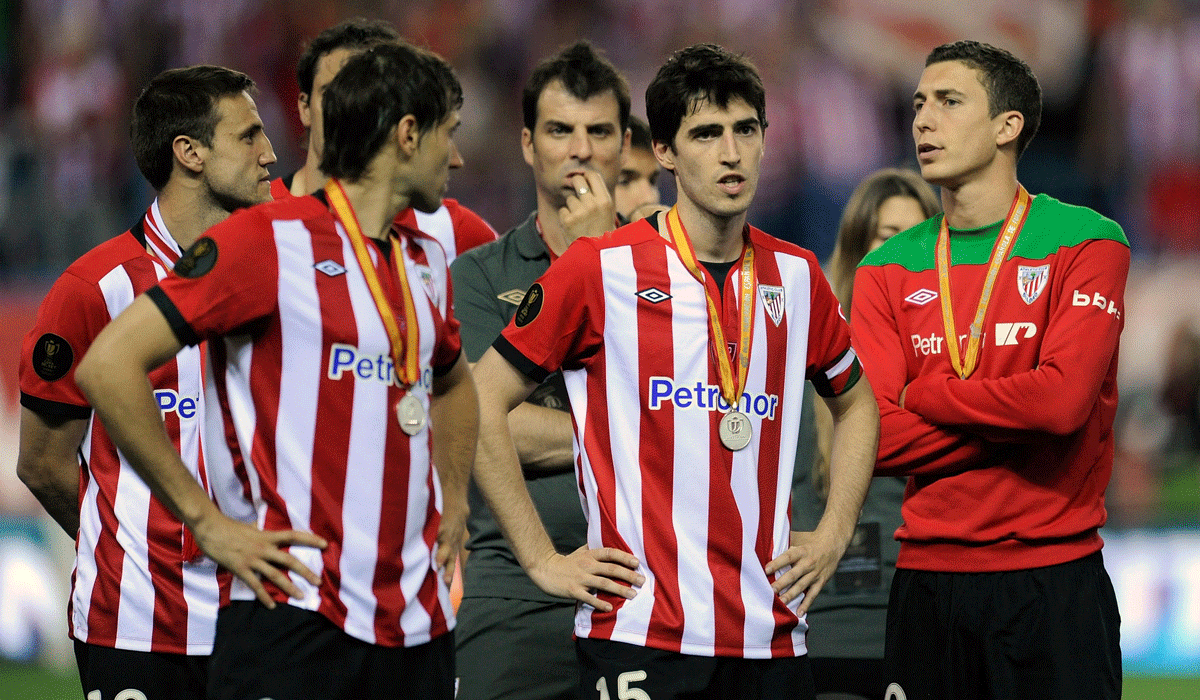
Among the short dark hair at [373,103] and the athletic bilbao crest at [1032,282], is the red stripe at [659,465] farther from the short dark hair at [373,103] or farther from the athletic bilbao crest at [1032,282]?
the athletic bilbao crest at [1032,282]

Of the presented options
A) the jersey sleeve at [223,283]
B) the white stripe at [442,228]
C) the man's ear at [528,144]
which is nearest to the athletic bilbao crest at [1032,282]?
the man's ear at [528,144]

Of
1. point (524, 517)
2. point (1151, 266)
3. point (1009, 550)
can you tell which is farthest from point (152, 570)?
point (1151, 266)

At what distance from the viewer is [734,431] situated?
3469 mm

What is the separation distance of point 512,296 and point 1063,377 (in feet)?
5.94

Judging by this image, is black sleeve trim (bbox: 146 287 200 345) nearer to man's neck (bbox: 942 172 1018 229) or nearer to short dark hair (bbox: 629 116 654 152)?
man's neck (bbox: 942 172 1018 229)

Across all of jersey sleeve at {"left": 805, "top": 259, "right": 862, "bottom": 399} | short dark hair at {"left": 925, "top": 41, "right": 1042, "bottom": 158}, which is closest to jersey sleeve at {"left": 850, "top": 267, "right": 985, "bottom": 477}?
jersey sleeve at {"left": 805, "top": 259, "right": 862, "bottom": 399}

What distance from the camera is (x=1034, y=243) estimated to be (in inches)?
161

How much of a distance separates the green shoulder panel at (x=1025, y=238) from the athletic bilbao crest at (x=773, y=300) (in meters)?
0.76

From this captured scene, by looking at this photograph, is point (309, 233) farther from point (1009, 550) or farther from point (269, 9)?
point (269, 9)

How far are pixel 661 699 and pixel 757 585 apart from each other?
1.24ft

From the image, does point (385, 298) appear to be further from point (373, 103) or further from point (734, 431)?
point (734, 431)

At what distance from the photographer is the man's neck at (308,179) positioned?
4.32 metres

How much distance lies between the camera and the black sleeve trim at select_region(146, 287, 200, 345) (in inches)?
109

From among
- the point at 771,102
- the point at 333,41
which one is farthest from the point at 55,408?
the point at 771,102
